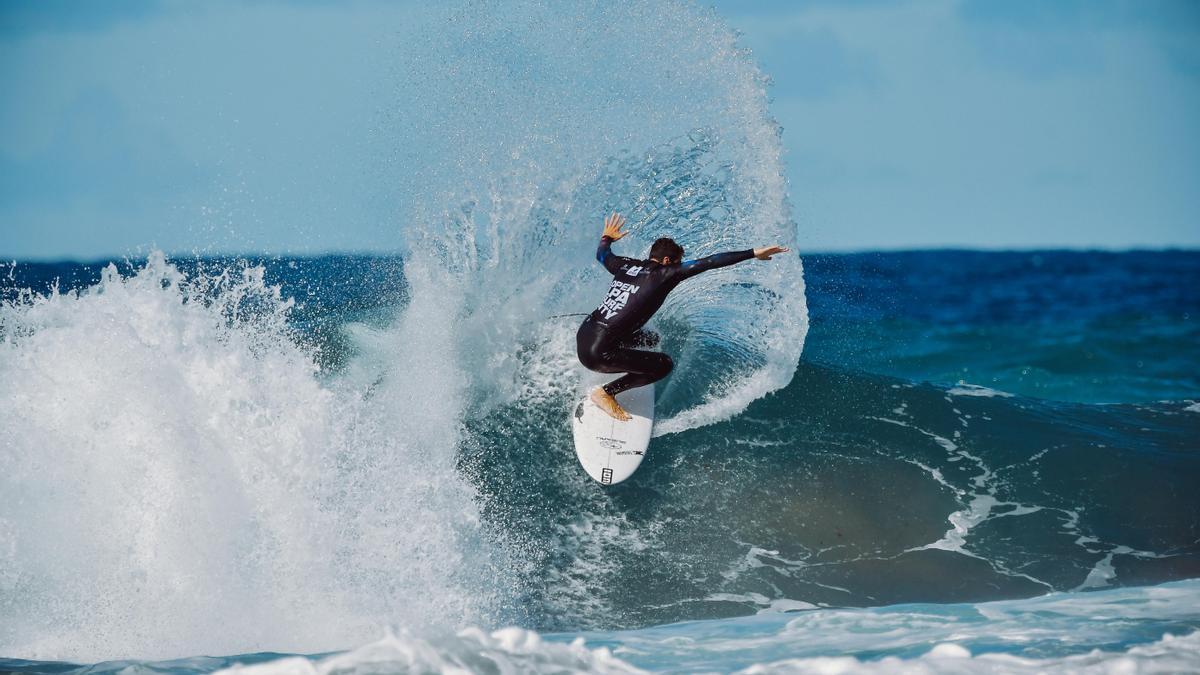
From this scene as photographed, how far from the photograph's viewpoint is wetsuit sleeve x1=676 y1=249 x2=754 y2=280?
7387 mm

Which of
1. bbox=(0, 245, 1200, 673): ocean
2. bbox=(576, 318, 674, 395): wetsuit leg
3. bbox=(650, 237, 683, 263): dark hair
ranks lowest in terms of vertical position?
bbox=(0, 245, 1200, 673): ocean

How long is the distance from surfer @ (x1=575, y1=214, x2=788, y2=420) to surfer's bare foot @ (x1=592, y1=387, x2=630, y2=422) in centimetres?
17

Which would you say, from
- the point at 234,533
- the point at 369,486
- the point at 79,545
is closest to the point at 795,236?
the point at 369,486

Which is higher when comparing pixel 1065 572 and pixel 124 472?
pixel 124 472

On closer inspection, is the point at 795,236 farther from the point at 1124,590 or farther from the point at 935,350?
the point at 935,350

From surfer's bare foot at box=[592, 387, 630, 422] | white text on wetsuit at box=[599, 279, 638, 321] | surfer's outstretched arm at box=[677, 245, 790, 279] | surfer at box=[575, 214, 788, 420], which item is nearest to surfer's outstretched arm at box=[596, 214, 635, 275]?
surfer at box=[575, 214, 788, 420]

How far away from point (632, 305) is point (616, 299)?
0.17 metres

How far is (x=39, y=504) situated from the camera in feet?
22.2

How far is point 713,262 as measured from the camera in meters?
7.46

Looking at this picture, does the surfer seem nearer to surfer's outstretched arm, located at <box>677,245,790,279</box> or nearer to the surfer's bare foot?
surfer's outstretched arm, located at <box>677,245,790,279</box>

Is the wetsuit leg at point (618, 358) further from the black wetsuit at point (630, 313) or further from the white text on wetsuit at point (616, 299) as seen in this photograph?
the white text on wetsuit at point (616, 299)

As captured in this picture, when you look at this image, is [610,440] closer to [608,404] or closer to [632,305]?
[608,404]

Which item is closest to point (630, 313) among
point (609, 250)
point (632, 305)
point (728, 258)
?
point (632, 305)

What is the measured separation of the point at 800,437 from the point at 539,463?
268cm
